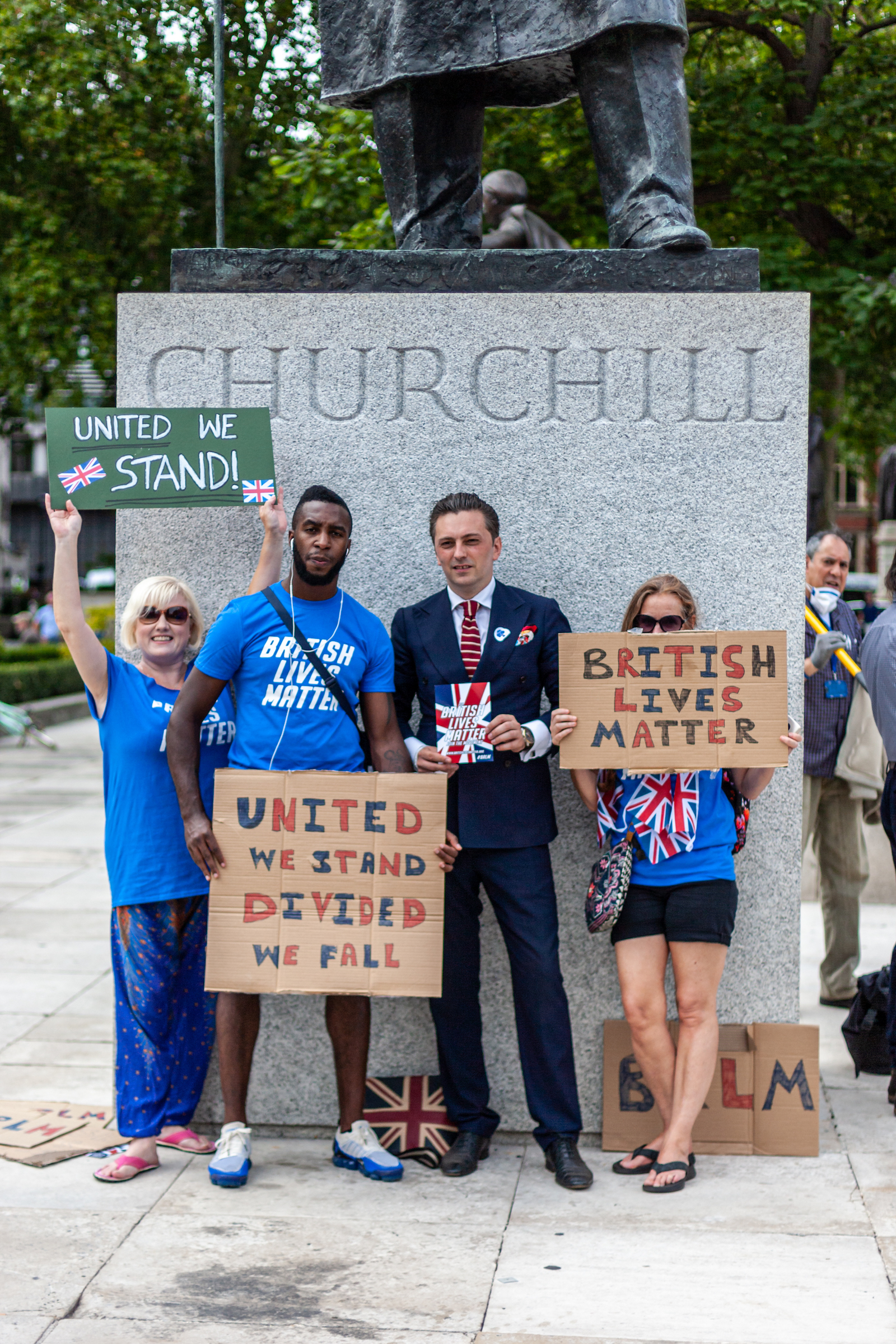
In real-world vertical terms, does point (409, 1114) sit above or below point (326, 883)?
below

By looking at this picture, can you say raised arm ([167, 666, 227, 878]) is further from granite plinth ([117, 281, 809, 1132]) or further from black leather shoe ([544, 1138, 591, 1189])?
black leather shoe ([544, 1138, 591, 1189])

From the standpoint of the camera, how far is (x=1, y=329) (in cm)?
1783

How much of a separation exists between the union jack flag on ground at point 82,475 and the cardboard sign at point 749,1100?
7.67ft

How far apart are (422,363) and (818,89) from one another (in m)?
Result: 8.36

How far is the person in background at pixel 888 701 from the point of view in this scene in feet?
14.6

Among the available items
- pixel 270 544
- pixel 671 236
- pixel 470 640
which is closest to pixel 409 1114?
pixel 470 640

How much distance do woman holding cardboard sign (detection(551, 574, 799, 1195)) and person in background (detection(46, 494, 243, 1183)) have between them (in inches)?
45.6

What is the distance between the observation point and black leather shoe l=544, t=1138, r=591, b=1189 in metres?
3.92

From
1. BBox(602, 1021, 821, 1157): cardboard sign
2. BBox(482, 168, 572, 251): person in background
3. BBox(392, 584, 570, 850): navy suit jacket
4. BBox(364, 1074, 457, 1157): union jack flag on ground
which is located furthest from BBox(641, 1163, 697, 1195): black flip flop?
BBox(482, 168, 572, 251): person in background

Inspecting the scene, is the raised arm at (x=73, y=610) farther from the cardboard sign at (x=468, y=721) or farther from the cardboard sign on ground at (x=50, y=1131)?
the cardboard sign on ground at (x=50, y=1131)

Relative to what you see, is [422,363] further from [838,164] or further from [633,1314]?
[838,164]

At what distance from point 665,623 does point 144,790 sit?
161 centimetres

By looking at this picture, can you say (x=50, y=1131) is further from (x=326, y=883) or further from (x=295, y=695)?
(x=295, y=695)

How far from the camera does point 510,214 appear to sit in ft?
26.3
